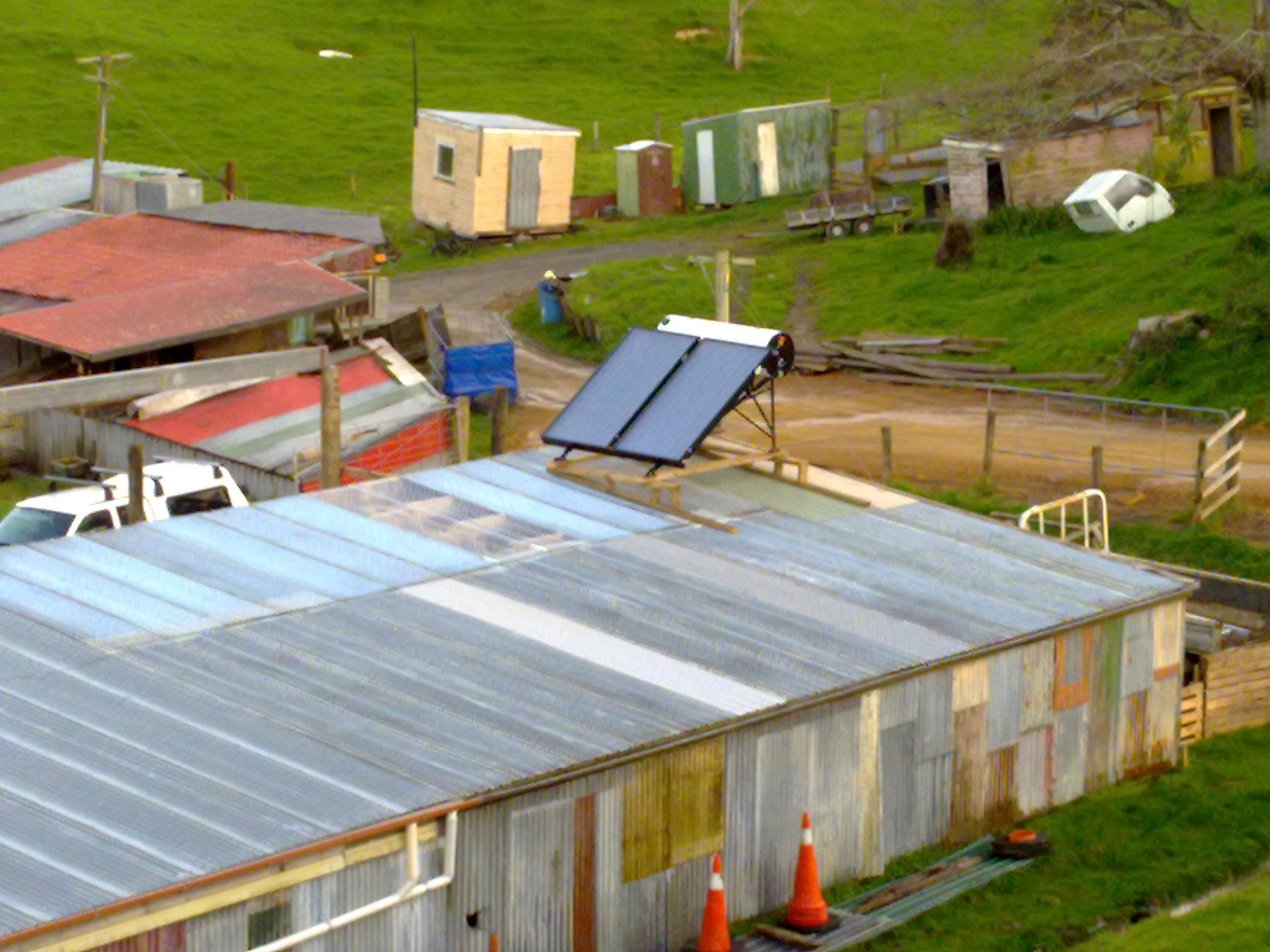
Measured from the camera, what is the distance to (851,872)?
21.2 meters

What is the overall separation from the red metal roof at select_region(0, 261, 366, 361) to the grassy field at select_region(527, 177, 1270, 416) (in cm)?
964

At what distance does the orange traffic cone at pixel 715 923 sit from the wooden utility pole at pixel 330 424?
→ 1386 centimetres

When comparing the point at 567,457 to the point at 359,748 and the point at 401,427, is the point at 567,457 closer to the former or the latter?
the point at 359,748

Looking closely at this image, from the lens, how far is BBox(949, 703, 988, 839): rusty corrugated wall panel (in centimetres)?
2228

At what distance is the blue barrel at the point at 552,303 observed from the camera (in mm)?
53469

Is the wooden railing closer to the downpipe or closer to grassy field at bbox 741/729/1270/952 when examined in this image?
grassy field at bbox 741/729/1270/952

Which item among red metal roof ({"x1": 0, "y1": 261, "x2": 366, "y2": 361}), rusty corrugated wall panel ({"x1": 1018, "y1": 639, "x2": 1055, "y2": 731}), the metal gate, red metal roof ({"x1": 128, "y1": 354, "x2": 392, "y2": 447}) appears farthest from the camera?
red metal roof ({"x1": 0, "y1": 261, "x2": 366, "y2": 361})

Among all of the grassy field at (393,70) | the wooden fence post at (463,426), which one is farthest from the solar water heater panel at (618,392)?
the grassy field at (393,70)

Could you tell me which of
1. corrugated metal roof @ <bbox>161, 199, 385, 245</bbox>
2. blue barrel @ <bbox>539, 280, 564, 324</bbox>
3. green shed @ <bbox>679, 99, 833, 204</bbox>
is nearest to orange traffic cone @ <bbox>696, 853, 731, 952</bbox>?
corrugated metal roof @ <bbox>161, 199, 385, 245</bbox>

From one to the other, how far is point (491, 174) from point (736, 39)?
40845 mm

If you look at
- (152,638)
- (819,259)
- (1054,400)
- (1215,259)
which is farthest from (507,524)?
(819,259)

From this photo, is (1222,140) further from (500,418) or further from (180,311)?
(500,418)

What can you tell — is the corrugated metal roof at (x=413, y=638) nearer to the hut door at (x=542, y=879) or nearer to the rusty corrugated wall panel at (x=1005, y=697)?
the rusty corrugated wall panel at (x=1005, y=697)

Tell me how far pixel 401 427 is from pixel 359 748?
2033 cm
